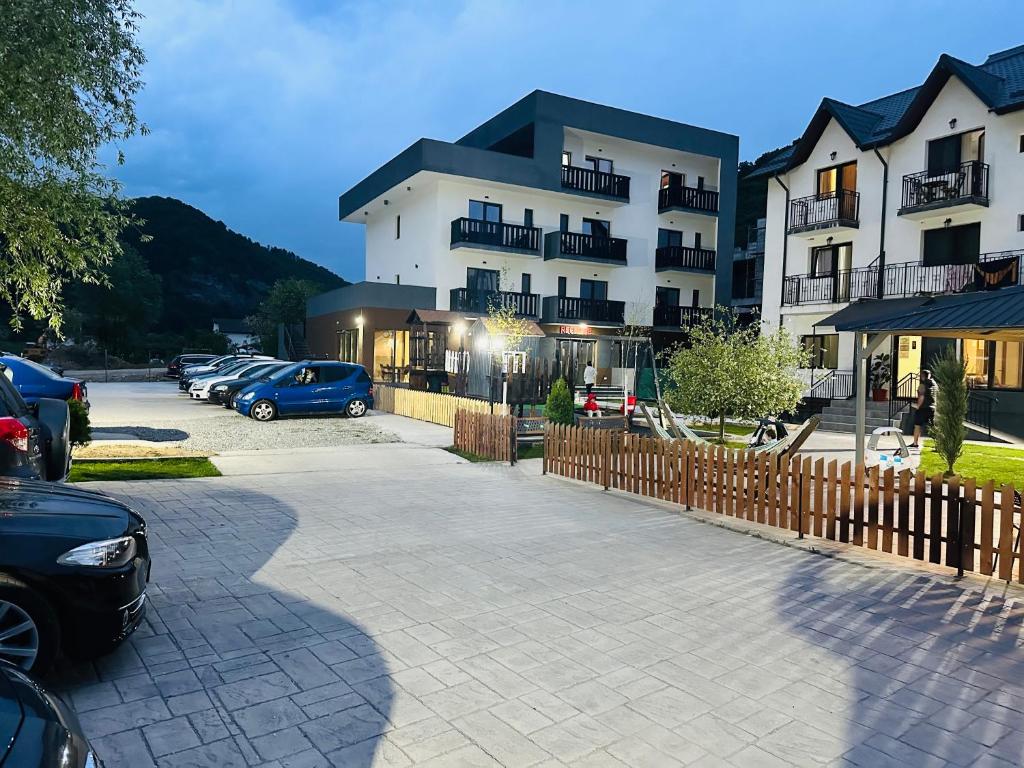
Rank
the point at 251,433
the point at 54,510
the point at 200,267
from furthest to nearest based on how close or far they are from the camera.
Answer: the point at 200,267 < the point at 251,433 < the point at 54,510

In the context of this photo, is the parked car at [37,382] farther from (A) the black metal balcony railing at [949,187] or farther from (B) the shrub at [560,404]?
(A) the black metal balcony railing at [949,187]

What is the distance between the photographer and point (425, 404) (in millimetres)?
19219

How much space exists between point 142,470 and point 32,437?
346 centimetres

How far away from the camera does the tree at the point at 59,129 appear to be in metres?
9.13

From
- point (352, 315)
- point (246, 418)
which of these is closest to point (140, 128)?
point (246, 418)

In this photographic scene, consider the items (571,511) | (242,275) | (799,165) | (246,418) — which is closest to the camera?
(571,511)

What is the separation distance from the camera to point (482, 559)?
6.47 meters

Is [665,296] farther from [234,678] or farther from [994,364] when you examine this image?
[234,678]

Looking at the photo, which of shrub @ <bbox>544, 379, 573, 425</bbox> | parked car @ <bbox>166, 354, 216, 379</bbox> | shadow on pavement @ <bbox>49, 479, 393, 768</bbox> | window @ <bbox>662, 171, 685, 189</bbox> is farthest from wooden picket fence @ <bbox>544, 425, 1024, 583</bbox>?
parked car @ <bbox>166, 354, 216, 379</bbox>

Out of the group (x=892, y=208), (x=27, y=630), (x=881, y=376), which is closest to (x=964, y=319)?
(x=27, y=630)

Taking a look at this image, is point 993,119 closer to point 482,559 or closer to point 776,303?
point 776,303

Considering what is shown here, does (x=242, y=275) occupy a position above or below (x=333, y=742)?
above

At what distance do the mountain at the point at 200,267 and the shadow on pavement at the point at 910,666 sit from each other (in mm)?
82972

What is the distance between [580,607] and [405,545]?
7.49ft
